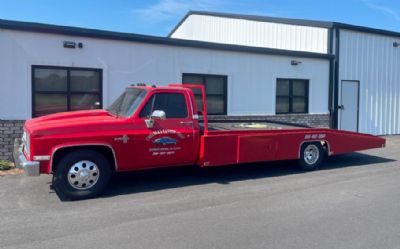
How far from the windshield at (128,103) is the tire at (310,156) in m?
4.09

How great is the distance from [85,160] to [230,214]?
2589 mm

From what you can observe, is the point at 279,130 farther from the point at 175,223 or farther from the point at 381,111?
the point at 381,111

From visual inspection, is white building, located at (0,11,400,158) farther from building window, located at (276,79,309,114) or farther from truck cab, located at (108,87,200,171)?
truck cab, located at (108,87,200,171)

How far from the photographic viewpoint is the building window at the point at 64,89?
10469 millimetres

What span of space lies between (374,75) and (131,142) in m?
13.5

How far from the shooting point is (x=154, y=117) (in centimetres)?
716

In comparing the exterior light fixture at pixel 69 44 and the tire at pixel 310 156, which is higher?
the exterior light fixture at pixel 69 44

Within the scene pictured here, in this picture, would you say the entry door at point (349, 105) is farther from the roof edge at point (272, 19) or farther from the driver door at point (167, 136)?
the driver door at point (167, 136)

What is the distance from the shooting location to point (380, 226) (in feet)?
17.7

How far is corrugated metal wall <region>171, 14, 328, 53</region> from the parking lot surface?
916 cm

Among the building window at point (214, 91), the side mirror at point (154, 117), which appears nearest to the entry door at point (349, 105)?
the building window at point (214, 91)

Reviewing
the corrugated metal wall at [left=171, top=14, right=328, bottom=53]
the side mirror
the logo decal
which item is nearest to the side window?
the side mirror

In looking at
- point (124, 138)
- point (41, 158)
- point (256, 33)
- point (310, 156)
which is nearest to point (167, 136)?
point (124, 138)

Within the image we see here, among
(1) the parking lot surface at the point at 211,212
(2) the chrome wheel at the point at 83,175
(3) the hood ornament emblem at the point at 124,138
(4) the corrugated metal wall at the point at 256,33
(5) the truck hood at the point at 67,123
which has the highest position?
(4) the corrugated metal wall at the point at 256,33
